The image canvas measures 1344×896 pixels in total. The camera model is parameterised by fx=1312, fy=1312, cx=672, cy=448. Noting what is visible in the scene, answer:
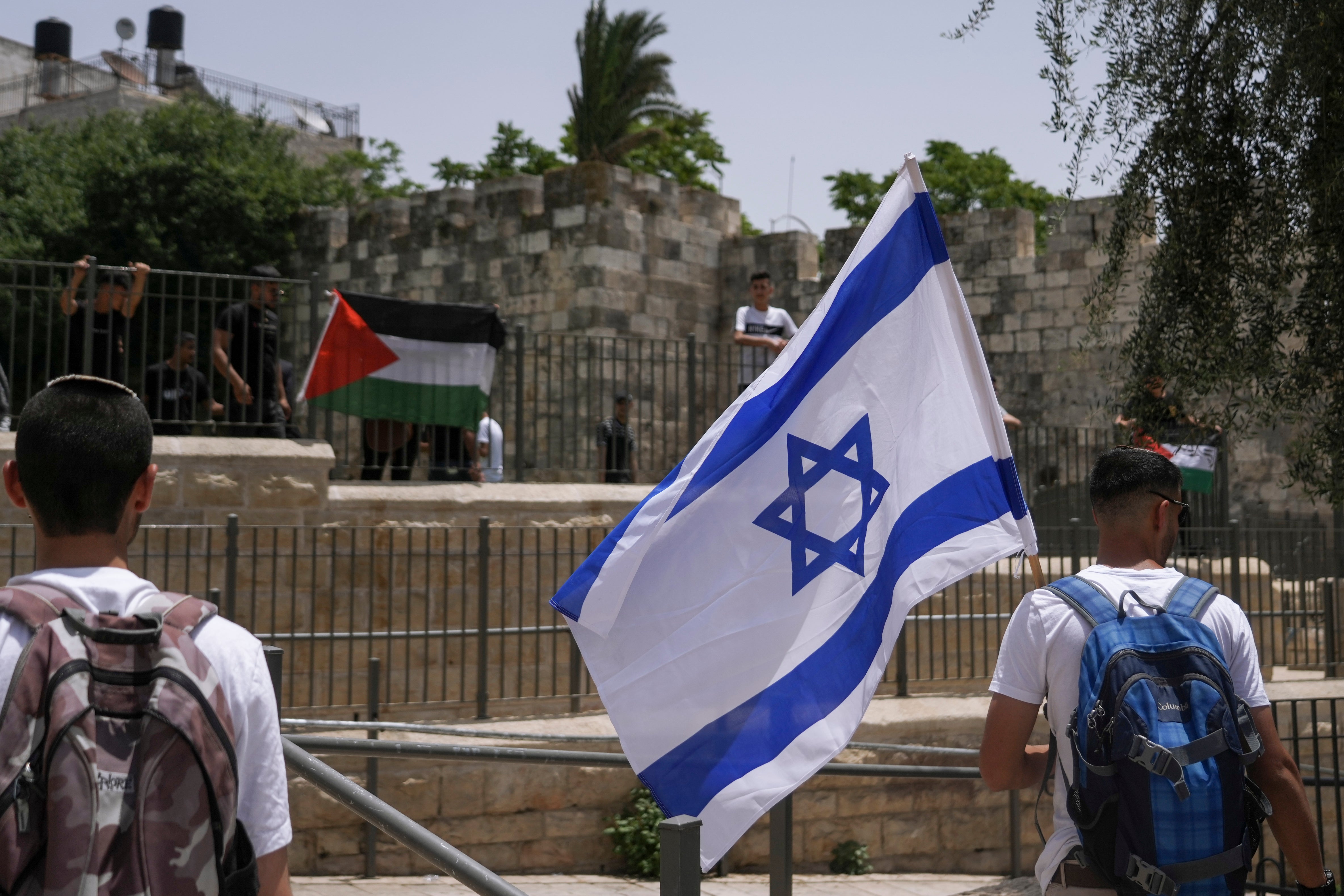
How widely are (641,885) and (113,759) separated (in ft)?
19.7

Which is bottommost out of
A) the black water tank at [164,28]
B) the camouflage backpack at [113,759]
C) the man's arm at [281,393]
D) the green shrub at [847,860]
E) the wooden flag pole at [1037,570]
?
the green shrub at [847,860]

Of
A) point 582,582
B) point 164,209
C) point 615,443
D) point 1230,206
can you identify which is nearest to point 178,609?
point 582,582

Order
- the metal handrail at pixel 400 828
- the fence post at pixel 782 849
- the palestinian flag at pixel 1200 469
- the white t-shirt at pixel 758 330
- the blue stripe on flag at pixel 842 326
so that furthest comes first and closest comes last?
the white t-shirt at pixel 758 330 → the palestinian flag at pixel 1200 469 → the fence post at pixel 782 849 → the blue stripe on flag at pixel 842 326 → the metal handrail at pixel 400 828

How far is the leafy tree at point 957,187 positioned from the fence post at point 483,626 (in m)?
29.2

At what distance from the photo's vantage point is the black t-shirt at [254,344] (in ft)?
31.2

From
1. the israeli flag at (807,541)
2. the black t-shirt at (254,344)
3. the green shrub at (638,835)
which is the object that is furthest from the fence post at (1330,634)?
the black t-shirt at (254,344)

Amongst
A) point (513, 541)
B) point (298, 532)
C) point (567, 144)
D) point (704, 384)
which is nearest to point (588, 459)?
point (704, 384)

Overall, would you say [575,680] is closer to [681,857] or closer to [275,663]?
[275,663]

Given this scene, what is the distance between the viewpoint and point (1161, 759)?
248 cm

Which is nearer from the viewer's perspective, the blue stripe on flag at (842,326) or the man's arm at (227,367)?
the blue stripe on flag at (842,326)

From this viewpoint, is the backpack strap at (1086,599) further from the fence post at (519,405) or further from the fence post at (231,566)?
the fence post at (519,405)

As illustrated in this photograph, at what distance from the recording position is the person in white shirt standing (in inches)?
463

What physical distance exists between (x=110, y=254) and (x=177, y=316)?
12.8 meters

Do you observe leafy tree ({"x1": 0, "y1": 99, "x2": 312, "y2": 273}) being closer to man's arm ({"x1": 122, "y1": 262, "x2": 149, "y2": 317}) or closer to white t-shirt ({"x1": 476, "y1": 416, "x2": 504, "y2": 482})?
white t-shirt ({"x1": 476, "y1": 416, "x2": 504, "y2": 482})
